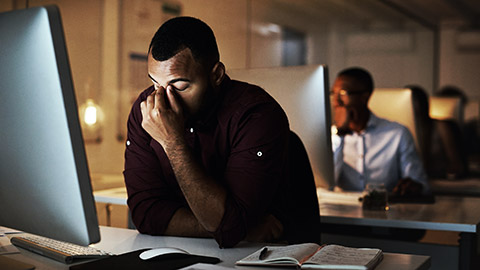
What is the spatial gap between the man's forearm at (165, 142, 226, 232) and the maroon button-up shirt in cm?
3

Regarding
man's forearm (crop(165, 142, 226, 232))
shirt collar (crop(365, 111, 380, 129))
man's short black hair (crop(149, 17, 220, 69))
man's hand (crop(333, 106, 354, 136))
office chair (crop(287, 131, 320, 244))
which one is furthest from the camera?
shirt collar (crop(365, 111, 380, 129))

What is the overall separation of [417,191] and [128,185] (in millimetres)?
1433

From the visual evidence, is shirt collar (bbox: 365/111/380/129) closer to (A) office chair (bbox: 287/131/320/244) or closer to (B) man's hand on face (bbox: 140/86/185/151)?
(A) office chair (bbox: 287/131/320/244)

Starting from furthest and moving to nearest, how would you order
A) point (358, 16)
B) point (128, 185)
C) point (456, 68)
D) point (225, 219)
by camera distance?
point (456, 68) → point (358, 16) → point (128, 185) → point (225, 219)

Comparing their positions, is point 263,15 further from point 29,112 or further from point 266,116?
point 29,112

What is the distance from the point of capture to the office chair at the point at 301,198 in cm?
185

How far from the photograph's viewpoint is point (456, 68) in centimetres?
930

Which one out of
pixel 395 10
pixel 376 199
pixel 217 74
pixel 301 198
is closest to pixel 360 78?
pixel 376 199

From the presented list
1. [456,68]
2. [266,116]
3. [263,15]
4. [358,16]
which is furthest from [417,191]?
[456,68]

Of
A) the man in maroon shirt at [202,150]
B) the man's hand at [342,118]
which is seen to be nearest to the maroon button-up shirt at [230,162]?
the man in maroon shirt at [202,150]

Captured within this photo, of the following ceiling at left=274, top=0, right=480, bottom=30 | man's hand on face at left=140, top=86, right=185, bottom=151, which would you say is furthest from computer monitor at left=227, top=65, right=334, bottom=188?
ceiling at left=274, top=0, right=480, bottom=30

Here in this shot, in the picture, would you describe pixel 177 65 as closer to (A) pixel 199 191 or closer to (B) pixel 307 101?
(A) pixel 199 191

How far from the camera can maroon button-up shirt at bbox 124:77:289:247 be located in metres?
1.61

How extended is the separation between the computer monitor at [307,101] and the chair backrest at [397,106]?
51.6 inches
